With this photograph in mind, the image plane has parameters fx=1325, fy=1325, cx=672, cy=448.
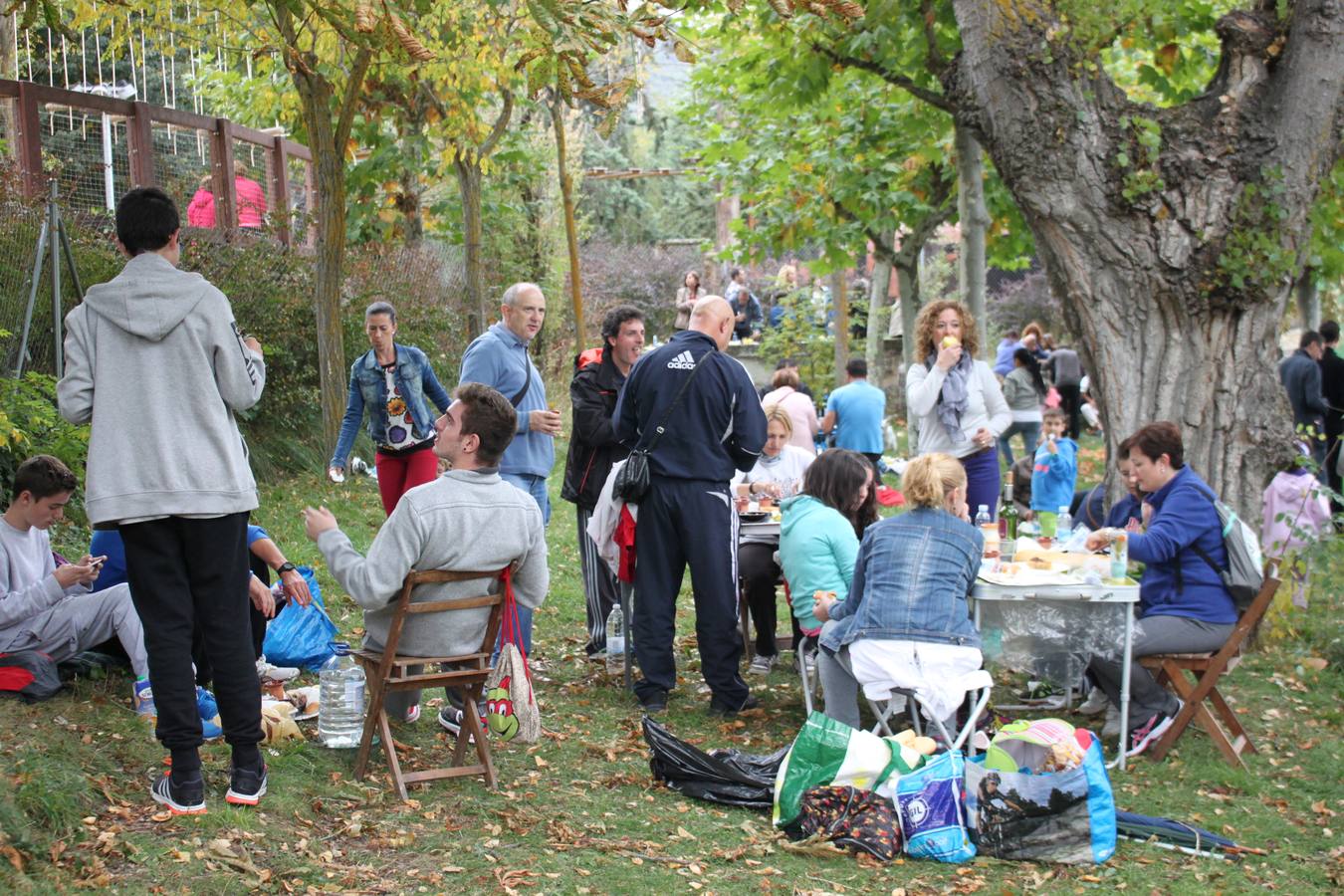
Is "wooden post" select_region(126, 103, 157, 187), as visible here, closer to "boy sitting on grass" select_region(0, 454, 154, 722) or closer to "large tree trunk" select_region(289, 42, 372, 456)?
"large tree trunk" select_region(289, 42, 372, 456)

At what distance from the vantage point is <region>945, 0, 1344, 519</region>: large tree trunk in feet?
25.3

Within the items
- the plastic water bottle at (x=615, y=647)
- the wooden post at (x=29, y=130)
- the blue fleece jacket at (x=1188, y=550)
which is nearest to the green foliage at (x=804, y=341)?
the wooden post at (x=29, y=130)

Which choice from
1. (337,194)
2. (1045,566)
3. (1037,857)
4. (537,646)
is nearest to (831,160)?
(337,194)

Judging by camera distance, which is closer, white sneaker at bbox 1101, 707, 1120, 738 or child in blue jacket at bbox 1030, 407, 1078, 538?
white sneaker at bbox 1101, 707, 1120, 738

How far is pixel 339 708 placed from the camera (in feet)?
17.9

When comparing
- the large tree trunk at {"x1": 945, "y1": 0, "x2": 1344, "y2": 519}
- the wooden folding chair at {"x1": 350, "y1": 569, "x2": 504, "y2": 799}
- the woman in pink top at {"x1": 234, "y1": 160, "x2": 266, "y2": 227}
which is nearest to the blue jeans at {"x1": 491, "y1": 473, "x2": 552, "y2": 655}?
the wooden folding chair at {"x1": 350, "y1": 569, "x2": 504, "y2": 799}

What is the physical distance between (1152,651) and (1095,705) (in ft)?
2.89

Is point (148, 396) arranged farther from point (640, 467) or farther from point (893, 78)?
point (893, 78)

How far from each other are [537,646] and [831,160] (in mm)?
7922

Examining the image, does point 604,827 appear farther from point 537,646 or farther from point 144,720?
point 537,646

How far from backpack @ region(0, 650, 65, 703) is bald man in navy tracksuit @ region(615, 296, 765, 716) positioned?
103 inches

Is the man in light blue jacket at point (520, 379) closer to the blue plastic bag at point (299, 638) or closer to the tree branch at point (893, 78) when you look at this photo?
the blue plastic bag at point (299, 638)

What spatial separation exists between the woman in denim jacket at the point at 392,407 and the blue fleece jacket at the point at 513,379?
898 millimetres

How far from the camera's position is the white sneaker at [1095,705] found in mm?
6782
